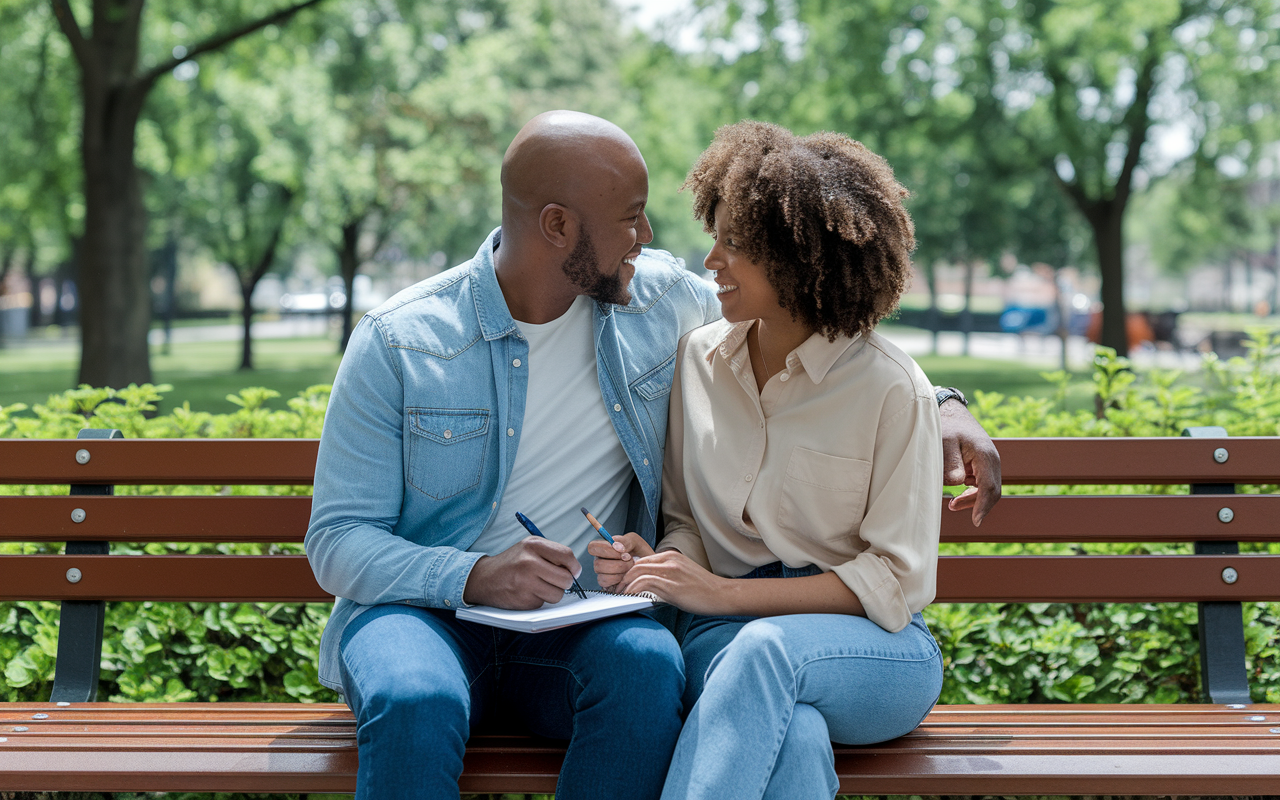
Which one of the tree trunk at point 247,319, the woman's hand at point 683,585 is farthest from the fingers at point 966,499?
the tree trunk at point 247,319

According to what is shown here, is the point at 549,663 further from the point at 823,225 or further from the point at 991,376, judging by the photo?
the point at 991,376

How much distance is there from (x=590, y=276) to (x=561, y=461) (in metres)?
0.45

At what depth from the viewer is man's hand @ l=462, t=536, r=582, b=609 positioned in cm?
243

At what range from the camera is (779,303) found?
2.57 m

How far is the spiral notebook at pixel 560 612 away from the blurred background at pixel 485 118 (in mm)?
2214

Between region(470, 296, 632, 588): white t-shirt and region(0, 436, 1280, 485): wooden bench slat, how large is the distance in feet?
2.08

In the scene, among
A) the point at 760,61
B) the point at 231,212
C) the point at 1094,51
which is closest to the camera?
the point at 1094,51

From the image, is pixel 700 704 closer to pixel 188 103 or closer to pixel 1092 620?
pixel 1092 620

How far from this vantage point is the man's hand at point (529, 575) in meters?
2.43

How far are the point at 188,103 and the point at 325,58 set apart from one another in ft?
13.3

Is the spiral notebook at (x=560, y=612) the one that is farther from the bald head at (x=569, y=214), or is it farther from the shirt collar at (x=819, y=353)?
the bald head at (x=569, y=214)

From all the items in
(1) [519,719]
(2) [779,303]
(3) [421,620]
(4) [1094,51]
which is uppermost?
(4) [1094,51]

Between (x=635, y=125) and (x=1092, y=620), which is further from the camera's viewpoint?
(x=635, y=125)

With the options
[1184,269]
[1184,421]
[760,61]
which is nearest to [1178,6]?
[760,61]
